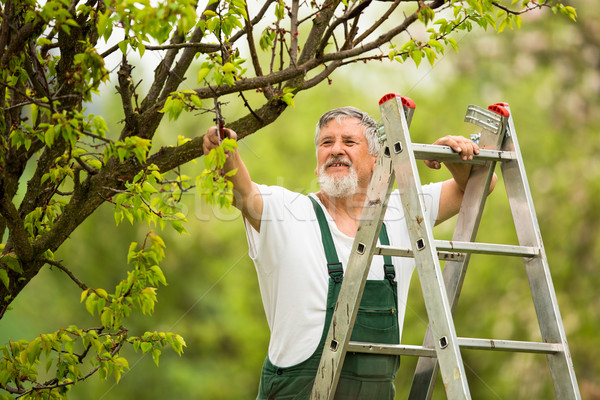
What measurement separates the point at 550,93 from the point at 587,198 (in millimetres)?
1997

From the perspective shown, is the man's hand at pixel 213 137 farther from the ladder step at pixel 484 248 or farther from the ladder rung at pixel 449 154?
the ladder step at pixel 484 248

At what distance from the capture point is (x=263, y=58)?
1449cm

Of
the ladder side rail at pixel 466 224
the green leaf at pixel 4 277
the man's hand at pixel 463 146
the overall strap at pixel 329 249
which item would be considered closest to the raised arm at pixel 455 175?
the man's hand at pixel 463 146

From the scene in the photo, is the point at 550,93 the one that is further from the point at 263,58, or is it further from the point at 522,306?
the point at 263,58

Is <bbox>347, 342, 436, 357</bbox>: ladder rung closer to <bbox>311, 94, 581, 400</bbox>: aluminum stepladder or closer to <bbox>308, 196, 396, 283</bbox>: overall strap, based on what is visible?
<bbox>311, 94, 581, 400</bbox>: aluminum stepladder

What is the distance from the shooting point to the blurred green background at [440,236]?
9.51 metres

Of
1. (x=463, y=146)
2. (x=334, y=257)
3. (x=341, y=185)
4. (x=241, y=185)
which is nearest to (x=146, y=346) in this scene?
(x=241, y=185)

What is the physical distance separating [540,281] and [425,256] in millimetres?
497

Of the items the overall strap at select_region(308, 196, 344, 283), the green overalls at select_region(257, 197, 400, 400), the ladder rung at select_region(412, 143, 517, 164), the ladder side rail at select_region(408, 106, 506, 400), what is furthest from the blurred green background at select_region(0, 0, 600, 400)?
the ladder rung at select_region(412, 143, 517, 164)

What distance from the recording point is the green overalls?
295cm

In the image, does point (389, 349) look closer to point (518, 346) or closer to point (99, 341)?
point (518, 346)

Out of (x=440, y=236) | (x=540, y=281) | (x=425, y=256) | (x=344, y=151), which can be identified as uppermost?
(x=440, y=236)

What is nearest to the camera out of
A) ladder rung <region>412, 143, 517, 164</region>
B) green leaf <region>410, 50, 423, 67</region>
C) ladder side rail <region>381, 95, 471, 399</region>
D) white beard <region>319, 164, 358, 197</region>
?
ladder side rail <region>381, 95, 471, 399</region>

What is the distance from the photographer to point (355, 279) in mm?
2770
